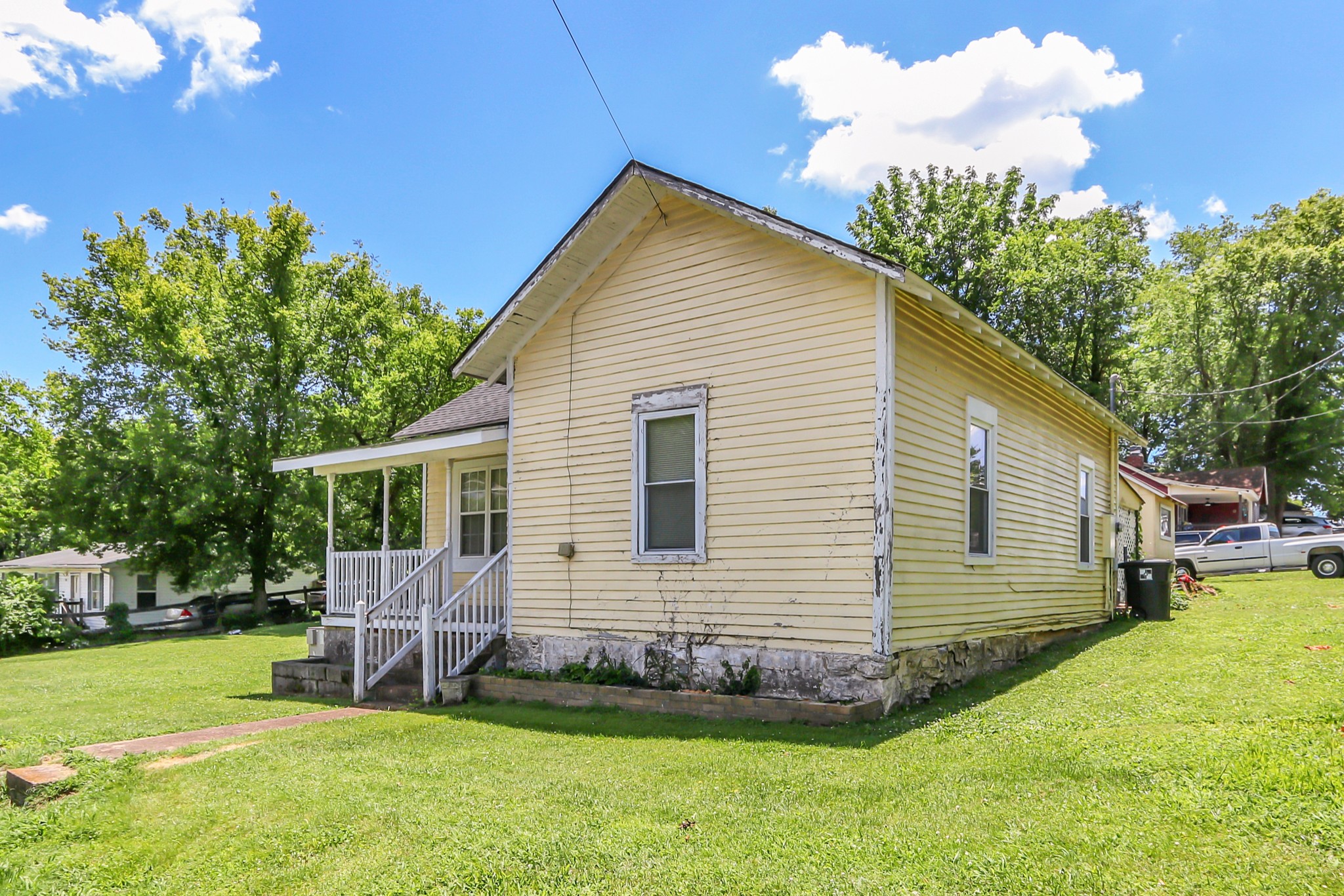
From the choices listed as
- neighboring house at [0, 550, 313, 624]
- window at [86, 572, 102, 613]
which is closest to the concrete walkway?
neighboring house at [0, 550, 313, 624]

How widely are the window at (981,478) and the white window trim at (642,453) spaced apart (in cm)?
319

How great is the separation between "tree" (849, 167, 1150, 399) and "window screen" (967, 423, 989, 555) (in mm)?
24992

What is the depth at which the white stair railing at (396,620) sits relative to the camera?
11.1 metres

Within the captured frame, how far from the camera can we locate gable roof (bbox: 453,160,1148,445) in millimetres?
8453

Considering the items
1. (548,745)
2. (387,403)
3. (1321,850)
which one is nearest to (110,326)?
(387,403)

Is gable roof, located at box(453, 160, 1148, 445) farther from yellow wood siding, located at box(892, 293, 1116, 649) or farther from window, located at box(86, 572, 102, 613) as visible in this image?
window, located at box(86, 572, 102, 613)

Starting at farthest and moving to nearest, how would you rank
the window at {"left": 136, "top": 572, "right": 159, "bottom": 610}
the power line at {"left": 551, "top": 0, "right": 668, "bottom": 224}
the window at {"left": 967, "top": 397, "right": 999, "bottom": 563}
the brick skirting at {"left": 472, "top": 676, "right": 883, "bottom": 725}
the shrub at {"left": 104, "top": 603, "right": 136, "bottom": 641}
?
the window at {"left": 136, "top": 572, "right": 159, "bottom": 610}, the shrub at {"left": 104, "top": 603, "right": 136, "bottom": 641}, the window at {"left": 967, "top": 397, "right": 999, "bottom": 563}, the power line at {"left": 551, "top": 0, "right": 668, "bottom": 224}, the brick skirting at {"left": 472, "top": 676, "right": 883, "bottom": 725}

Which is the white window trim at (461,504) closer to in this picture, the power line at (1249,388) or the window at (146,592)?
the window at (146,592)

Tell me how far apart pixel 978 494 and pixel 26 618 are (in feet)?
78.9

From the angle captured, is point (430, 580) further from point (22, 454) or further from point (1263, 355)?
point (1263, 355)

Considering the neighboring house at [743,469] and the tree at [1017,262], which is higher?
the tree at [1017,262]

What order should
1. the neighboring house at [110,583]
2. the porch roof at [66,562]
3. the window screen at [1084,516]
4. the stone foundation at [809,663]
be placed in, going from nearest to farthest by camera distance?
the stone foundation at [809,663] < the window screen at [1084,516] < the neighboring house at [110,583] < the porch roof at [66,562]

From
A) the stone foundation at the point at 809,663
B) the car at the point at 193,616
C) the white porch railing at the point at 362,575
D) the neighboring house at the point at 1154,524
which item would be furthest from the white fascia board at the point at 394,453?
the neighboring house at the point at 1154,524

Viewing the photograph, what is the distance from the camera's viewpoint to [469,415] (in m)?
13.9
